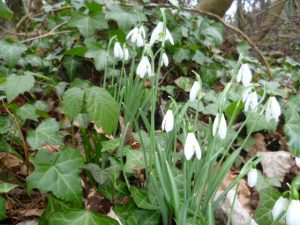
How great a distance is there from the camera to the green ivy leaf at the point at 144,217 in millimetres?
1357

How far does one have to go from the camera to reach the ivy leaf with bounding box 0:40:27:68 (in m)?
2.34

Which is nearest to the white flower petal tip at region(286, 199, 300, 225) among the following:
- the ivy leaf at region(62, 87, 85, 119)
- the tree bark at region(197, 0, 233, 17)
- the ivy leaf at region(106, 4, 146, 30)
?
the ivy leaf at region(62, 87, 85, 119)

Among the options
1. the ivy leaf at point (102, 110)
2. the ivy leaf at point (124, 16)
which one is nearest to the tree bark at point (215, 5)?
the ivy leaf at point (124, 16)

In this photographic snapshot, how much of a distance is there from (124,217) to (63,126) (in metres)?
0.86

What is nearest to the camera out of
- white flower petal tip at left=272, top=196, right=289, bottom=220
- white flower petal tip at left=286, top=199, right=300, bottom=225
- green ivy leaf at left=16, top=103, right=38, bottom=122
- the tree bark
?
white flower petal tip at left=286, top=199, right=300, bottom=225

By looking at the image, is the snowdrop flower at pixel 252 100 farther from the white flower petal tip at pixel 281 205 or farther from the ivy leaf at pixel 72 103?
the ivy leaf at pixel 72 103

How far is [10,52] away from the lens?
2357 millimetres

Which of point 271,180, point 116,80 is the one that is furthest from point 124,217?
point 116,80

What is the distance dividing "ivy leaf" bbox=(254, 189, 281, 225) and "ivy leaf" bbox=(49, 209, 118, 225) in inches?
25.0

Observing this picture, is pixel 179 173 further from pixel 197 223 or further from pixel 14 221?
pixel 14 221

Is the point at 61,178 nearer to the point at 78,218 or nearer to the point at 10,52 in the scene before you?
the point at 78,218

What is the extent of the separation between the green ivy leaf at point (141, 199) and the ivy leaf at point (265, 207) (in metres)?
0.45

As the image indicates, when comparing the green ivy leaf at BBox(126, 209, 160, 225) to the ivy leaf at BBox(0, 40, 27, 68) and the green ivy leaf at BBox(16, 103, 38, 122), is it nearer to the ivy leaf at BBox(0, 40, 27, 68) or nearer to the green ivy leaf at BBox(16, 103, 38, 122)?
the green ivy leaf at BBox(16, 103, 38, 122)

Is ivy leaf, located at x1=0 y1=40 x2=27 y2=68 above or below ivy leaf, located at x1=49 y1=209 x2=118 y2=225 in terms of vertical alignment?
above
